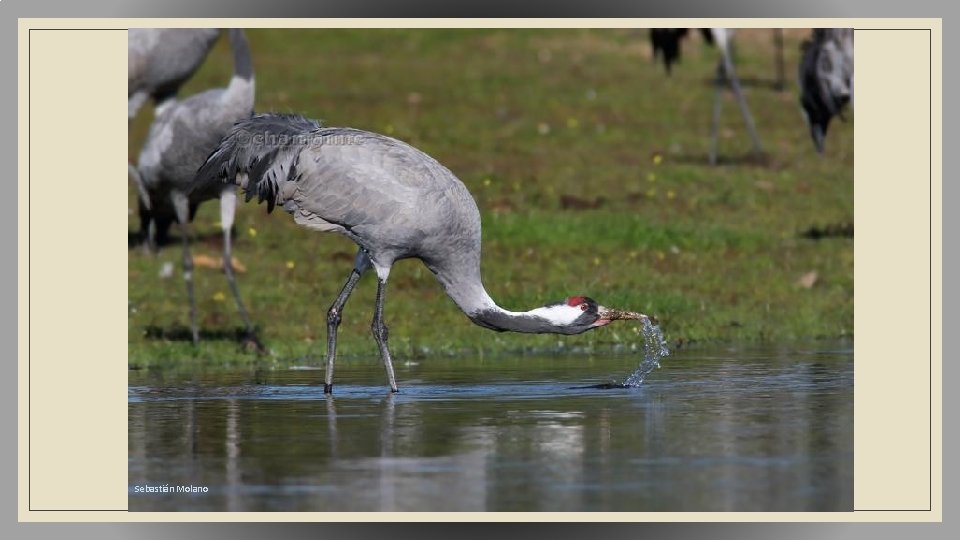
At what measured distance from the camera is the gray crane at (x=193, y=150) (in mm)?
16609

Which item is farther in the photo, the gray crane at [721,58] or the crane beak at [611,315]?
the gray crane at [721,58]

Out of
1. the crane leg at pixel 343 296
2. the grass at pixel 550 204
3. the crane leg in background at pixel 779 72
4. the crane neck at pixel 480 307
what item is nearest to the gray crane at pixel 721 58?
the grass at pixel 550 204

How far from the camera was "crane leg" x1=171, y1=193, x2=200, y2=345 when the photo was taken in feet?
54.6

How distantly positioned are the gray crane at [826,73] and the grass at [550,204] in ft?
4.15

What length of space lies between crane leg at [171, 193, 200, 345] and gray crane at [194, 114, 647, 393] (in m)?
2.44

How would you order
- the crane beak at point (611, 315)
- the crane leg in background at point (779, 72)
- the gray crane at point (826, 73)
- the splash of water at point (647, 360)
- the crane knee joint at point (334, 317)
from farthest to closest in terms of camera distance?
the crane leg in background at point (779, 72) → the gray crane at point (826, 73) → the crane knee joint at point (334, 317) → the splash of water at point (647, 360) → the crane beak at point (611, 315)

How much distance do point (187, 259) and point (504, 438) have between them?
253 inches

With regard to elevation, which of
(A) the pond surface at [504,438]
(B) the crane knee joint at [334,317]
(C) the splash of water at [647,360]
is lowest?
(A) the pond surface at [504,438]

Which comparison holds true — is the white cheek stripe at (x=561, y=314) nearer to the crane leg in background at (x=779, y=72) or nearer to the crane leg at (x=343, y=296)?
the crane leg at (x=343, y=296)

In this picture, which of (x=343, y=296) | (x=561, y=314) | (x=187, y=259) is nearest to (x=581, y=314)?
(x=561, y=314)

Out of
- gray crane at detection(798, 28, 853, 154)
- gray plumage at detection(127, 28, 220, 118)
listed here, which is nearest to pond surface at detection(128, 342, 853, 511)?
gray plumage at detection(127, 28, 220, 118)

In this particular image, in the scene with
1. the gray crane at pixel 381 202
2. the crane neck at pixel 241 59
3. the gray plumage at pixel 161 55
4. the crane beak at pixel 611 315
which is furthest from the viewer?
→ the gray plumage at pixel 161 55

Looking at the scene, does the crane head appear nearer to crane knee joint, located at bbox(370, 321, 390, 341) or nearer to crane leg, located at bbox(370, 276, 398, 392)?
crane leg, located at bbox(370, 276, 398, 392)

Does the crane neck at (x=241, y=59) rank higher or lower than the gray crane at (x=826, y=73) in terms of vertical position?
lower
